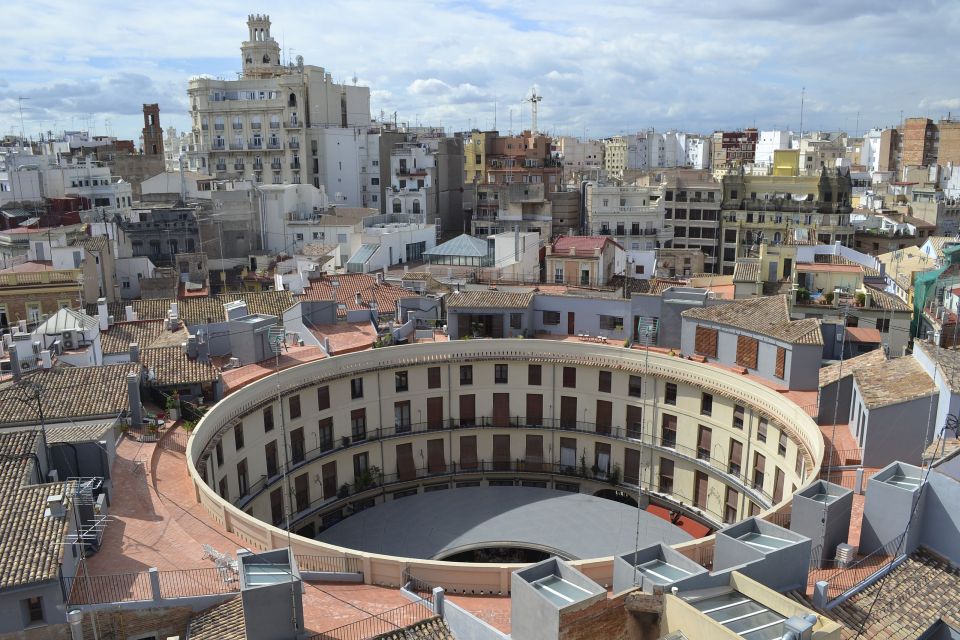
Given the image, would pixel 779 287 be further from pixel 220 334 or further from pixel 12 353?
pixel 12 353

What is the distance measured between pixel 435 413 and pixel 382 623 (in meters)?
23.6

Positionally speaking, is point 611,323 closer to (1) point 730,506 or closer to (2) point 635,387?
(2) point 635,387

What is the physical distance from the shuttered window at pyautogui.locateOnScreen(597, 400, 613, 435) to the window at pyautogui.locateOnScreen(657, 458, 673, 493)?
3208 millimetres

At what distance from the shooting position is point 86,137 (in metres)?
125

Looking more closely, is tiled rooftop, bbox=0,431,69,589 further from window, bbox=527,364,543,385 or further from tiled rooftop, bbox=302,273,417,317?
window, bbox=527,364,543,385

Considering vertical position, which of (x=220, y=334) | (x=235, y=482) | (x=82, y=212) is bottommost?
(x=235, y=482)

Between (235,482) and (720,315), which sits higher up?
(720,315)

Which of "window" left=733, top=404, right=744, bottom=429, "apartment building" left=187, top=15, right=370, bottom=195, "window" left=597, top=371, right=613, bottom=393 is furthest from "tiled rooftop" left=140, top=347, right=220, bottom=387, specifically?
"apartment building" left=187, top=15, right=370, bottom=195

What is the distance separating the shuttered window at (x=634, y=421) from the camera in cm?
4169

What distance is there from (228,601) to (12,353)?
57.9ft

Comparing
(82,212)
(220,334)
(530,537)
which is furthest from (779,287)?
(82,212)

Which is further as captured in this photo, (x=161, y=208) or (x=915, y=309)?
(x=161, y=208)

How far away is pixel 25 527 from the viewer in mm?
20266

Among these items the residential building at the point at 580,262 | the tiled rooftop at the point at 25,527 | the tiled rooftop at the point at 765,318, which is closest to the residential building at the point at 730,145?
the residential building at the point at 580,262
